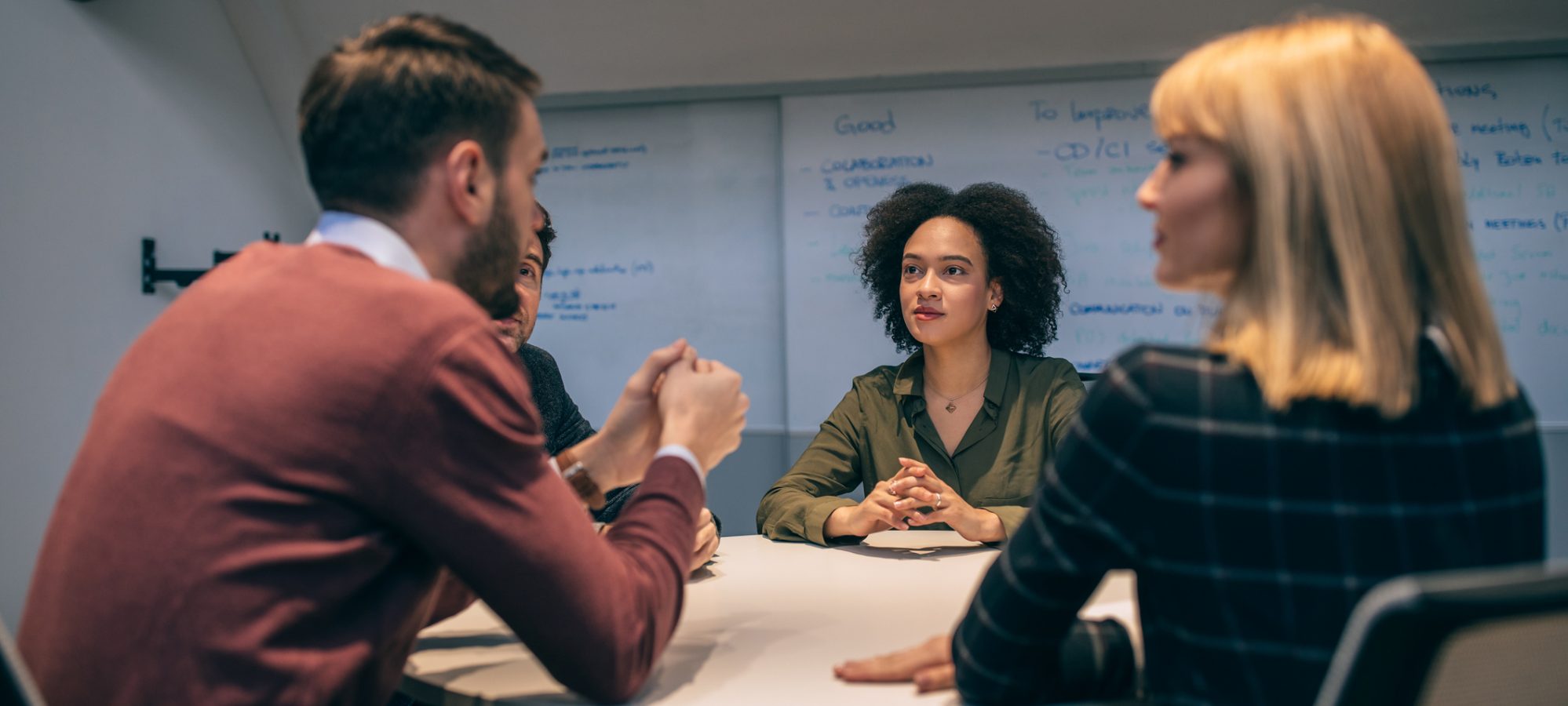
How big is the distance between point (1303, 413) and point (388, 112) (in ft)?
2.93

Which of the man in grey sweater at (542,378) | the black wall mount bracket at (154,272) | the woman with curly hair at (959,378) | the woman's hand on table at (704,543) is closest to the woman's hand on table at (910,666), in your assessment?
the woman's hand on table at (704,543)

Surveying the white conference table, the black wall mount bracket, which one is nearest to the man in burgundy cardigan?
the white conference table

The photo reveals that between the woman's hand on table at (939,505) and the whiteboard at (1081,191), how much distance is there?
185 centimetres

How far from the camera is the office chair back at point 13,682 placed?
2.13 feet

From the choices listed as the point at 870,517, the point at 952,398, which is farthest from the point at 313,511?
the point at 952,398

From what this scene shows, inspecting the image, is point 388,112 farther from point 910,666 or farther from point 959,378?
point 959,378

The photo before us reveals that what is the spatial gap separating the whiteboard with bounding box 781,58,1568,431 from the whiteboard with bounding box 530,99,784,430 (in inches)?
4.8

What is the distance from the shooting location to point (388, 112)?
3.37ft

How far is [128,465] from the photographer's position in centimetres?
85

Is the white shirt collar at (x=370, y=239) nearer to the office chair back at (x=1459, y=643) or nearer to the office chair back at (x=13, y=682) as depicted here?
the office chair back at (x=13, y=682)

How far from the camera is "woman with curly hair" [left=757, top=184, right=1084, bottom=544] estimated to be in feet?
7.31

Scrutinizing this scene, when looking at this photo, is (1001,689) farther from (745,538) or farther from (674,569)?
(745,538)

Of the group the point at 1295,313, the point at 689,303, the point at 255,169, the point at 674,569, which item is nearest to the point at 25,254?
the point at 255,169

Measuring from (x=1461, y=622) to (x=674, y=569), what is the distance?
69cm
